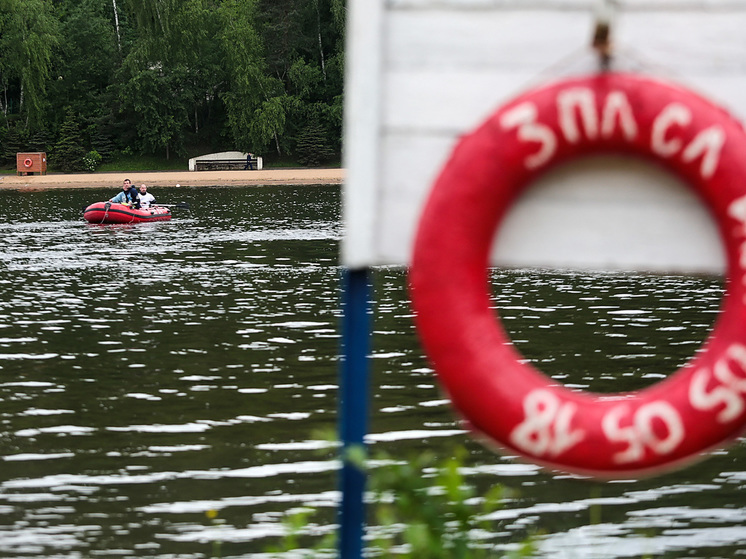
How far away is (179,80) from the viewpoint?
1879 inches

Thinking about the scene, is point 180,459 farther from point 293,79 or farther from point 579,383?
point 293,79

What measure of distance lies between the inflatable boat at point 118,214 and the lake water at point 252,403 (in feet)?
20.8

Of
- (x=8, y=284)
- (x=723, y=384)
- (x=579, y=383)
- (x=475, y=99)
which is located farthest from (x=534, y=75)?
(x=8, y=284)

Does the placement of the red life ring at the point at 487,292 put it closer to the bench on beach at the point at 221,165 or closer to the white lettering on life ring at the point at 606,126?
the white lettering on life ring at the point at 606,126

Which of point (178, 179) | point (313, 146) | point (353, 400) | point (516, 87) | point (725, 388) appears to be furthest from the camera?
point (313, 146)

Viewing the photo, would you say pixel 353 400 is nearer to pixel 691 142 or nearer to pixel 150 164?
pixel 691 142

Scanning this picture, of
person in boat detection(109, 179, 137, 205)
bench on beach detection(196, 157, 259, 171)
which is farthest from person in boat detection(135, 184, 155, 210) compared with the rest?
bench on beach detection(196, 157, 259, 171)

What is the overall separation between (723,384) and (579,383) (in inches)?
276

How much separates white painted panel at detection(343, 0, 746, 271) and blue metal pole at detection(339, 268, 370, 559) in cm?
→ 8

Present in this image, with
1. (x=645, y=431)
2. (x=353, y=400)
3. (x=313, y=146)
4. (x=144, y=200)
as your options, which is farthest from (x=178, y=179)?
(x=645, y=431)

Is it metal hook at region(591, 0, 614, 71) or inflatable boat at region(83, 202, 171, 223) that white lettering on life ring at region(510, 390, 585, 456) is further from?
inflatable boat at region(83, 202, 171, 223)

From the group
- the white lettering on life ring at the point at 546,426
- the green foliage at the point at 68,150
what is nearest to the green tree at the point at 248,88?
the green foliage at the point at 68,150

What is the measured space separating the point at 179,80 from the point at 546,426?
46.8 m

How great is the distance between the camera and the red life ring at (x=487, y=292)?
7.97 feet
